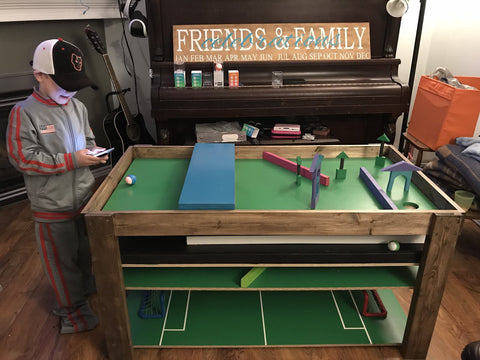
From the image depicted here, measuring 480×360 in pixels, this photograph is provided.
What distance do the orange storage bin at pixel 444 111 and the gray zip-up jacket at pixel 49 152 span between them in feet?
7.37

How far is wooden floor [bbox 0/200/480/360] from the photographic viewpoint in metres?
1.74

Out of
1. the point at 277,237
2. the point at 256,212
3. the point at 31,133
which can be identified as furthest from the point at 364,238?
the point at 31,133

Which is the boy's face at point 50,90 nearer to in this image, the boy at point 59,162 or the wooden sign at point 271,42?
the boy at point 59,162

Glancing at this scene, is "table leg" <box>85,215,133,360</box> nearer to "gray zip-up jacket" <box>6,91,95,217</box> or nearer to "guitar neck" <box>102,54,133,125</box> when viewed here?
"gray zip-up jacket" <box>6,91,95,217</box>

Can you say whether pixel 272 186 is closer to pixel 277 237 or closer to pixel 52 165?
pixel 277 237

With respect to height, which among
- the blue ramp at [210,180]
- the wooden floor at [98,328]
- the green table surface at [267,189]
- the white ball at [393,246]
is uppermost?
the blue ramp at [210,180]

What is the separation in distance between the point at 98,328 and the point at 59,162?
32.8 inches

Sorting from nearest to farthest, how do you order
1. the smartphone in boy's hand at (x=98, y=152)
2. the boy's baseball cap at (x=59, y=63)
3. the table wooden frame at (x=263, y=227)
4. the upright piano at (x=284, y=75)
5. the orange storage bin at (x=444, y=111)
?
the table wooden frame at (x=263, y=227), the boy's baseball cap at (x=59, y=63), the smartphone in boy's hand at (x=98, y=152), the orange storage bin at (x=444, y=111), the upright piano at (x=284, y=75)

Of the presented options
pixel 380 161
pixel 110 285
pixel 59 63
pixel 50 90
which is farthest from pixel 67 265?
pixel 380 161

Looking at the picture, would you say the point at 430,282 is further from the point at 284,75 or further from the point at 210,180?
the point at 284,75

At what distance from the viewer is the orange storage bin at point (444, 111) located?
257 cm

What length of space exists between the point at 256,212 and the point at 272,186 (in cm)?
32

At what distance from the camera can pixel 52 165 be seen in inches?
62.9

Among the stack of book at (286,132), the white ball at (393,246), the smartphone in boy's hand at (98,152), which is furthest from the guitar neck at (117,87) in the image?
the white ball at (393,246)
